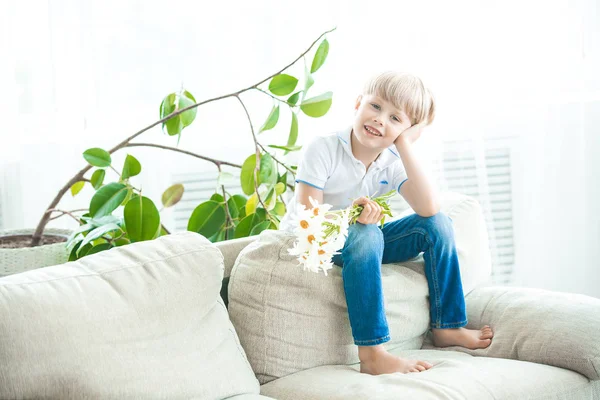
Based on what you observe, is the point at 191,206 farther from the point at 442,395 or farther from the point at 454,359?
the point at 442,395

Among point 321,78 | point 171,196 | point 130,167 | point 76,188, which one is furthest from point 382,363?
point 321,78

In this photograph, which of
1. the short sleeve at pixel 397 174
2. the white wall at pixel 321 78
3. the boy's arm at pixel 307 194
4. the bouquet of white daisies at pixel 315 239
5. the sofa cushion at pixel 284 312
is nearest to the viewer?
the bouquet of white daisies at pixel 315 239

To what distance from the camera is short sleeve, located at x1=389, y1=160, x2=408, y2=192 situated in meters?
2.26

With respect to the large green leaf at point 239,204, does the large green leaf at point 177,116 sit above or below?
above

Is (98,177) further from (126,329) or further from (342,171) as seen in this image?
(126,329)

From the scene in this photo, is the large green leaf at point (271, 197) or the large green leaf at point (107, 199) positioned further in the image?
the large green leaf at point (271, 197)

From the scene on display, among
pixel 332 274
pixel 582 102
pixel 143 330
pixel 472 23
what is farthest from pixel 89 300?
pixel 582 102

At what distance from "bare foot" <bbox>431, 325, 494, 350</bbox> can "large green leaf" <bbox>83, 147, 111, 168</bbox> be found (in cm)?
116

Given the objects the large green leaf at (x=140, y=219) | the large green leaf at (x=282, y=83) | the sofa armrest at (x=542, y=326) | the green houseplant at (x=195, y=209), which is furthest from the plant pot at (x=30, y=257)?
the sofa armrest at (x=542, y=326)

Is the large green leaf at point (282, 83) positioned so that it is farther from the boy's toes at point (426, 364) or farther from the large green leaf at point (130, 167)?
the boy's toes at point (426, 364)

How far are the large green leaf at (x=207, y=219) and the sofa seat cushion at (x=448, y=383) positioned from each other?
0.76 metres

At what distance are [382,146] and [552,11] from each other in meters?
1.36

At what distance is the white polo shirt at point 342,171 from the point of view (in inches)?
85.6

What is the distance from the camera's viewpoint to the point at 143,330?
1.63m
